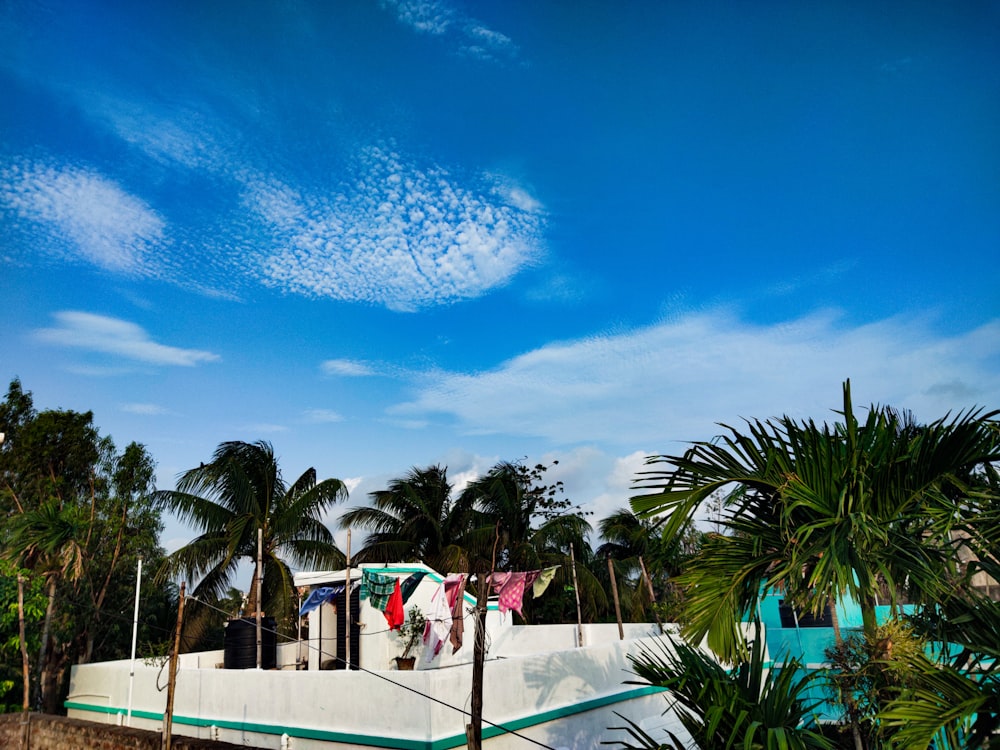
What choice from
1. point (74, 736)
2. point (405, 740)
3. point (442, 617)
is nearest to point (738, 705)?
point (405, 740)

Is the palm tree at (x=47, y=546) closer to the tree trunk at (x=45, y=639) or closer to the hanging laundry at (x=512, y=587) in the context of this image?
the tree trunk at (x=45, y=639)

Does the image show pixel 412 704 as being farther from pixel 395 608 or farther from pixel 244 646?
pixel 244 646

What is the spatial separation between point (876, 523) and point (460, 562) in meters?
20.4

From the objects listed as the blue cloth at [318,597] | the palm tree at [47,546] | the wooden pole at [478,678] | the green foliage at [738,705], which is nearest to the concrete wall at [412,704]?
the wooden pole at [478,678]

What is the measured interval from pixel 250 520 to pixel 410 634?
827 cm

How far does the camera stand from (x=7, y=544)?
1825 cm

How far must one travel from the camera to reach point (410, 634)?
1505 cm

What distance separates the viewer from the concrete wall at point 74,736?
1162 cm

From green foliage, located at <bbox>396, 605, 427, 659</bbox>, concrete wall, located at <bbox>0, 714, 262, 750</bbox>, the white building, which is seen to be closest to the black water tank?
the white building

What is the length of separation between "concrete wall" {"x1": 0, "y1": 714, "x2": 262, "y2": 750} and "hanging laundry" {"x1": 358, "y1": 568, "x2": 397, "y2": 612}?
3742 mm

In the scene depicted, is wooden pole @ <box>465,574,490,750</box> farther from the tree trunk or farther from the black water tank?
the tree trunk

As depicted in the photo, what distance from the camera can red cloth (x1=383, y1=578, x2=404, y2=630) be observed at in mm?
13852

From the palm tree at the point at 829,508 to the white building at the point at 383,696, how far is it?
3773mm

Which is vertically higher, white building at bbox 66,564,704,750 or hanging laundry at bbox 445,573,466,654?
hanging laundry at bbox 445,573,466,654
